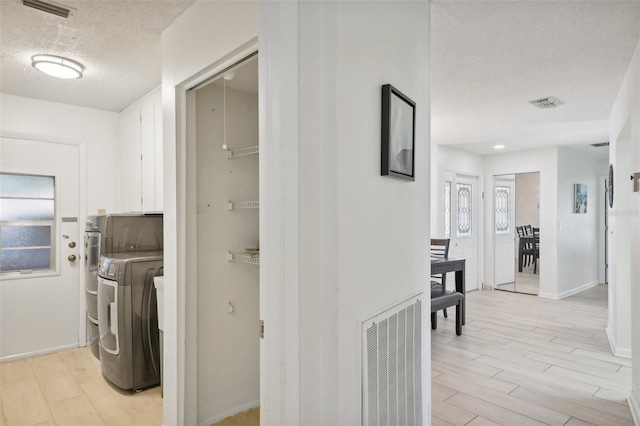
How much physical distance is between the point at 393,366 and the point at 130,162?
3.25 m

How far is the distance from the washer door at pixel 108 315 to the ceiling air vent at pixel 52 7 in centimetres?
176

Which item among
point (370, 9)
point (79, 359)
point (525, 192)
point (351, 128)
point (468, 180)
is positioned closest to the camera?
point (351, 128)

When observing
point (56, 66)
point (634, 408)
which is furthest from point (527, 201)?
Answer: point (56, 66)

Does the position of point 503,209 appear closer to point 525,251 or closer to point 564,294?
point 564,294

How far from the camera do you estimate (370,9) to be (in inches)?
56.0

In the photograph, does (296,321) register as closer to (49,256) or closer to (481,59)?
(481,59)

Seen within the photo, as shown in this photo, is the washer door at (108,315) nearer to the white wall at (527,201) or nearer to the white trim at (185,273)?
the white trim at (185,273)

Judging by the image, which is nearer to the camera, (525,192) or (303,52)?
(303,52)

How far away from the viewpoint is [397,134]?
154 centimetres

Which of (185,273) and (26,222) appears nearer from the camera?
(185,273)

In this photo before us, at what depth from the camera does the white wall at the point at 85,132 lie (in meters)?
3.45

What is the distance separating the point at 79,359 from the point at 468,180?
5862mm

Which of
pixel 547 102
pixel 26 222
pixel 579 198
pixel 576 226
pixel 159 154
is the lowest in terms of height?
pixel 576 226

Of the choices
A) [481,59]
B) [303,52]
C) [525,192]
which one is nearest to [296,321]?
[303,52]
